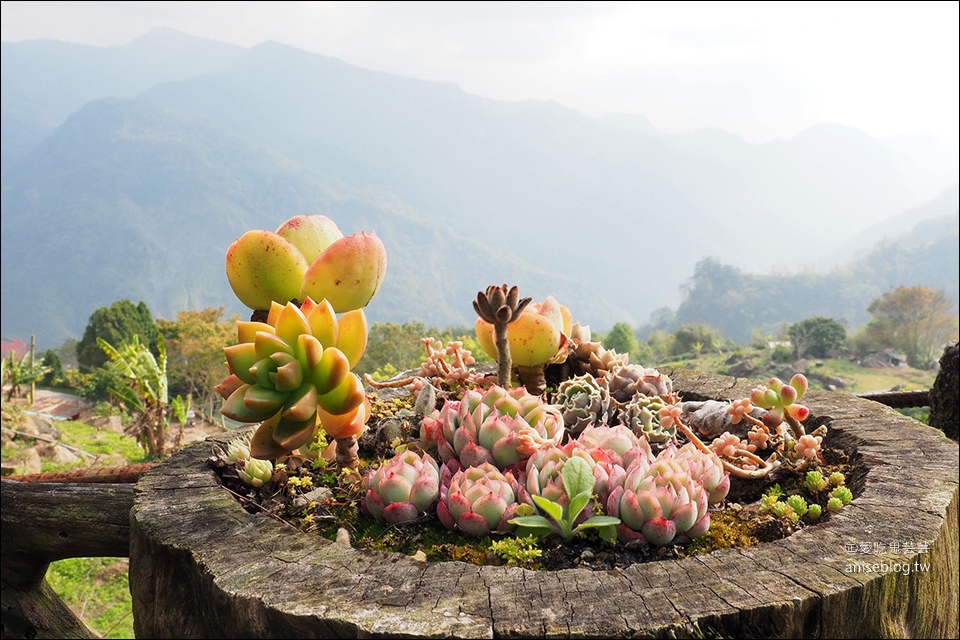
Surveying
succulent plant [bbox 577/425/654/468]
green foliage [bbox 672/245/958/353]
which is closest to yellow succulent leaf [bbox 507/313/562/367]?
succulent plant [bbox 577/425/654/468]

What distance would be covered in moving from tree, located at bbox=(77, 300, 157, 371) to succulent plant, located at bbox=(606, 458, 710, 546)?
23.0 m

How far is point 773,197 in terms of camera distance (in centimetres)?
17012

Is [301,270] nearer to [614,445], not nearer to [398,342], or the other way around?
[614,445]

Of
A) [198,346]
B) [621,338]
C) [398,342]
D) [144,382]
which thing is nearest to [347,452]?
[144,382]

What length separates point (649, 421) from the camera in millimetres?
1731

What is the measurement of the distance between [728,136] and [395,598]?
689 ft

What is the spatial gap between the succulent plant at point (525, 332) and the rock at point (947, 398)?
5.50 ft

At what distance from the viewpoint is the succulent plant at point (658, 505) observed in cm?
122

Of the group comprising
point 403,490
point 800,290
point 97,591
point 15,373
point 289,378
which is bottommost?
point 97,591

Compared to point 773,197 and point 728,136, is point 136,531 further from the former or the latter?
point 728,136

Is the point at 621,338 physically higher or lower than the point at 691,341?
higher

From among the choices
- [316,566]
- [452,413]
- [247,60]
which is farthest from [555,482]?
[247,60]

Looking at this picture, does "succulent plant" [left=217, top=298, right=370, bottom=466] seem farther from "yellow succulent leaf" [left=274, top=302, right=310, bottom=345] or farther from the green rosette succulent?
the green rosette succulent

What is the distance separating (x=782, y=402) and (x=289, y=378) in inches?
46.2
